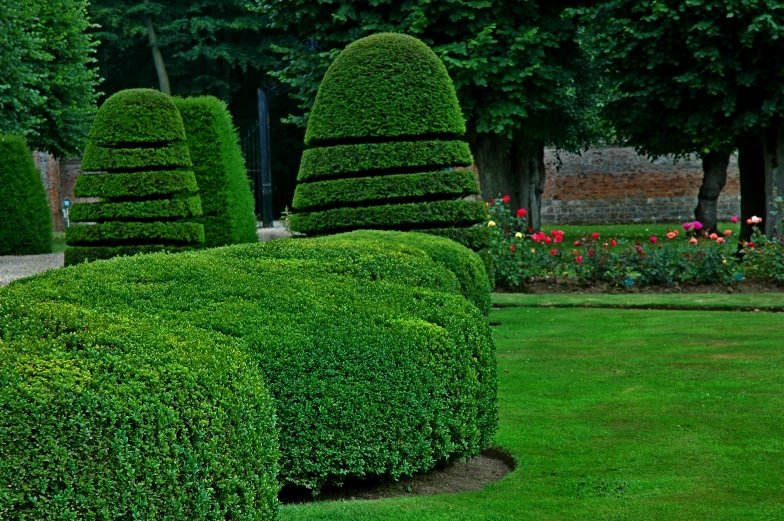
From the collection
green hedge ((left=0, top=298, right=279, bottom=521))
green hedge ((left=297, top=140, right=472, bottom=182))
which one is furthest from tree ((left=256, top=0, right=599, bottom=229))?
green hedge ((left=0, top=298, right=279, bottom=521))

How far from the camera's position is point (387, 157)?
9.62 metres

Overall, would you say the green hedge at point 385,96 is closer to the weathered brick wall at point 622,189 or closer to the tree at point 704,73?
the tree at point 704,73

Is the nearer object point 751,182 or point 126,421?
point 126,421

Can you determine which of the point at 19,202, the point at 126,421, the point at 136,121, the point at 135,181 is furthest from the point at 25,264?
the point at 126,421

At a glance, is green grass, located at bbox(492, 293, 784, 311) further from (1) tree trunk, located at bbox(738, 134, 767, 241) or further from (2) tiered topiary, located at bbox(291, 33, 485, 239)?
(1) tree trunk, located at bbox(738, 134, 767, 241)

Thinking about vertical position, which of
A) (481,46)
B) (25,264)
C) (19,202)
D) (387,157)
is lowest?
(25,264)

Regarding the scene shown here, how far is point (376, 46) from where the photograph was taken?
9.95 m

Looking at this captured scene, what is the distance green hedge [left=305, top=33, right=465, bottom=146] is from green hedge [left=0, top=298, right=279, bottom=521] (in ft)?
19.8

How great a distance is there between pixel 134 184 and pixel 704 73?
33.6ft

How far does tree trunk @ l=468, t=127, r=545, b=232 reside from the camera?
20.1 metres

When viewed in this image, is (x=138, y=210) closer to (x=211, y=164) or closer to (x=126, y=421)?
(x=211, y=164)

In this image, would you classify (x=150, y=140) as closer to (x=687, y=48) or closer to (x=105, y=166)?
(x=105, y=166)

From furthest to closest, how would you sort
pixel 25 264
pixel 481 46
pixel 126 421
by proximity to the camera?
pixel 25 264, pixel 481 46, pixel 126 421

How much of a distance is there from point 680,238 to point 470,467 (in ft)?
77.2
